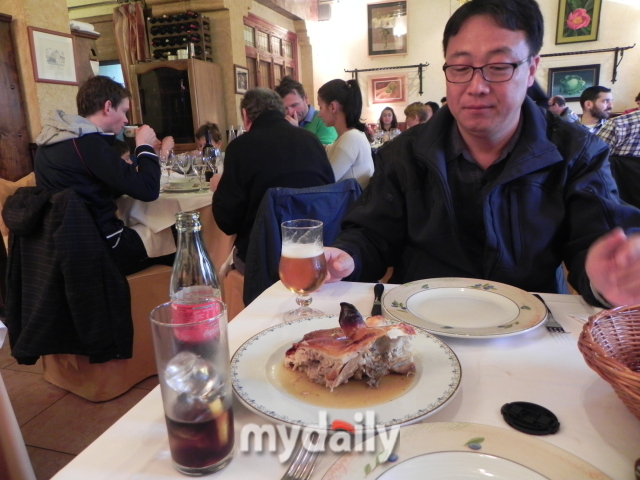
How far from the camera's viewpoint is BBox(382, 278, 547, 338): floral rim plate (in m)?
0.78

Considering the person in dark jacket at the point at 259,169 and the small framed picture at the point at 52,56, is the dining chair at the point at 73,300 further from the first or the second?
the small framed picture at the point at 52,56

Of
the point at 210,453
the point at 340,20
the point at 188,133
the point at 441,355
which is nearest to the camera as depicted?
the point at 210,453

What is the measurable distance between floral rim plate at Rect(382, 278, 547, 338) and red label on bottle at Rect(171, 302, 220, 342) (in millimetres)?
372

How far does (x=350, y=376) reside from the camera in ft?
1.99

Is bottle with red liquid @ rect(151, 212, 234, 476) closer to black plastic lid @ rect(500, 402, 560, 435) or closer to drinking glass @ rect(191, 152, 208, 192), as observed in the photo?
black plastic lid @ rect(500, 402, 560, 435)

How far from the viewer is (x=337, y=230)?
1856mm

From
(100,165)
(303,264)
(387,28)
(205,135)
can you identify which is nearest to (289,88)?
(205,135)

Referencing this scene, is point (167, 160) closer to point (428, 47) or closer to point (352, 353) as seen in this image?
point (352, 353)

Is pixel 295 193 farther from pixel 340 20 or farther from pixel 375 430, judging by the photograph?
pixel 340 20

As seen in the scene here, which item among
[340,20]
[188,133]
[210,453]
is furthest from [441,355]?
[340,20]

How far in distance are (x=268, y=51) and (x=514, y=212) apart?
7.47 meters

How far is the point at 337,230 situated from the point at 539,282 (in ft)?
2.69

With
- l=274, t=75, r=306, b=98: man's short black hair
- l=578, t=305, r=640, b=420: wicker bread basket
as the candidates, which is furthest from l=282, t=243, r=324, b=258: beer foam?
l=274, t=75, r=306, b=98: man's short black hair

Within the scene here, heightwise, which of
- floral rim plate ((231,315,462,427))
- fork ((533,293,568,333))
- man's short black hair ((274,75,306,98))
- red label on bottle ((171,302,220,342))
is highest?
man's short black hair ((274,75,306,98))
